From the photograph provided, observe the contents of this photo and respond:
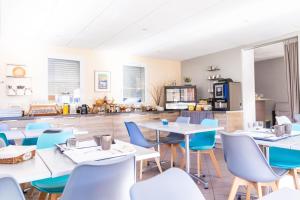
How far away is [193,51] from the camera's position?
5.94 metres

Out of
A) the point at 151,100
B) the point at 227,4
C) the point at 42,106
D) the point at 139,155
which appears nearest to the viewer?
the point at 139,155

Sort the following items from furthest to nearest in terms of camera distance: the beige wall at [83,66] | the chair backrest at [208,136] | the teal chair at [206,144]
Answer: the beige wall at [83,66], the chair backrest at [208,136], the teal chair at [206,144]

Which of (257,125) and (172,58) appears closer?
(257,125)

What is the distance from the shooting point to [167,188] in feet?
3.11

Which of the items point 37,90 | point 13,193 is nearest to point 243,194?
point 13,193

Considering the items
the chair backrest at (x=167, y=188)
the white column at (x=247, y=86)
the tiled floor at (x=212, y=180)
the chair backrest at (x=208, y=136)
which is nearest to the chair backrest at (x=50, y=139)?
the tiled floor at (x=212, y=180)

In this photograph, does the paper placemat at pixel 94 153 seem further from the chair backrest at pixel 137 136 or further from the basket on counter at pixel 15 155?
the chair backrest at pixel 137 136

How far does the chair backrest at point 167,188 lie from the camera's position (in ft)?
2.89

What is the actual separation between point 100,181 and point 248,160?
1.24 m

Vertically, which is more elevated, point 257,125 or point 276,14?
point 276,14

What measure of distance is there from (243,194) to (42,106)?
159 inches

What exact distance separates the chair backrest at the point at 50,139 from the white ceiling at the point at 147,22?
1.74 m

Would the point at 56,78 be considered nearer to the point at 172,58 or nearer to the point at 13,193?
the point at 172,58

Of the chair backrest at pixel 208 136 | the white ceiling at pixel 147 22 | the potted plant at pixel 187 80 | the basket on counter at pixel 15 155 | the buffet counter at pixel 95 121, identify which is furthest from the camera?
the potted plant at pixel 187 80
